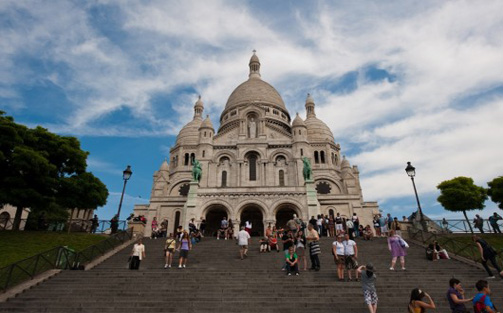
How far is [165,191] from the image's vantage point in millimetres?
40312

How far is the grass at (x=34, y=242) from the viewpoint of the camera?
52.6 ft

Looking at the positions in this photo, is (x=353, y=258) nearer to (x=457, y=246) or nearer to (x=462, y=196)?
(x=457, y=246)

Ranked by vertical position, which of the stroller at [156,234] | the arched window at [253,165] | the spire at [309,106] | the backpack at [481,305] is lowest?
the backpack at [481,305]

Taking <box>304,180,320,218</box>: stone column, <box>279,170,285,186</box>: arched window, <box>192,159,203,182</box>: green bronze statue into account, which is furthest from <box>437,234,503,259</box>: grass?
<box>192,159,203,182</box>: green bronze statue

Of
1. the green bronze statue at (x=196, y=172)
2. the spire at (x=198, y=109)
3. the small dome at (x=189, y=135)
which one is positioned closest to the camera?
the green bronze statue at (x=196, y=172)

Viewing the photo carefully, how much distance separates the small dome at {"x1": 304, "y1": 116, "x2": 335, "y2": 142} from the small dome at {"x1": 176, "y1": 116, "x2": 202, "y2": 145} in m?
15.7

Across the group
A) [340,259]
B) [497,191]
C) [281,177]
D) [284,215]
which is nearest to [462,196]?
[497,191]

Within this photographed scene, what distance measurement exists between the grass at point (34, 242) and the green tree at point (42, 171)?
2270 mm

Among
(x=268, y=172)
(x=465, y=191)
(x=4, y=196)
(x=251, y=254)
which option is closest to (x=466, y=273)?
(x=251, y=254)

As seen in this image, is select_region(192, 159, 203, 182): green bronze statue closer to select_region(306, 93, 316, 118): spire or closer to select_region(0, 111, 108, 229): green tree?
select_region(0, 111, 108, 229): green tree

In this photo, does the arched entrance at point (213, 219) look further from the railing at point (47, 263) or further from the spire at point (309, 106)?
the spire at point (309, 106)

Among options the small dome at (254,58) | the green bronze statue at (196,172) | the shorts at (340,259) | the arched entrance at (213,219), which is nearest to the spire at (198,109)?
the small dome at (254,58)

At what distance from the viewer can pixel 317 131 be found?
45.5m

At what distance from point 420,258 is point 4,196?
76.6 feet
